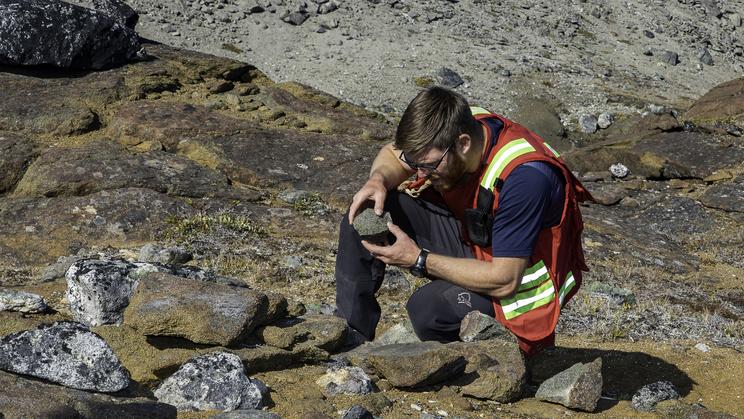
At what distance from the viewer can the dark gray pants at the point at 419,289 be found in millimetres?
4945

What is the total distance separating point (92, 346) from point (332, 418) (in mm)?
1043

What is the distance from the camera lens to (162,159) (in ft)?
29.3

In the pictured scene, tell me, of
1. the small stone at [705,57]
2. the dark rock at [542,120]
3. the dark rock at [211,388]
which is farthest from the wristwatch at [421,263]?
the small stone at [705,57]

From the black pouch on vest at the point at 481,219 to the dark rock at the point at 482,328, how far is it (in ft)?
1.23

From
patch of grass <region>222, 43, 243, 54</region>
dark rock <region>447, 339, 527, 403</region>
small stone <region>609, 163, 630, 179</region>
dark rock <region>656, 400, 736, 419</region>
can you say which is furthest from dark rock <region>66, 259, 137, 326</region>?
patch of grass <region>222, 43, 243, 54</region>

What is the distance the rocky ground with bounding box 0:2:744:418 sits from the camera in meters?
4.31

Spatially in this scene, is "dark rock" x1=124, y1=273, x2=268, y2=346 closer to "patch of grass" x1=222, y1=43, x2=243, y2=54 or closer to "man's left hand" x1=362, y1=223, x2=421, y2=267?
"man's left hand" x1=362, y1=223, x2=421, y2=267

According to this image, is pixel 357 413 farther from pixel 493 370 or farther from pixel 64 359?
pixel 64 359

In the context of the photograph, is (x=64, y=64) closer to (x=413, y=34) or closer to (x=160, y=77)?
(x=160, y=77)

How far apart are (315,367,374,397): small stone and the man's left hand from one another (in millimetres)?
576

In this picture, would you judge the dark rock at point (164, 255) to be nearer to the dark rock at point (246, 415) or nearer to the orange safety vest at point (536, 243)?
the orange safety vest at point (536, 243)

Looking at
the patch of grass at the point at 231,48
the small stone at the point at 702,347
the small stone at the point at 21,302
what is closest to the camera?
the small stone at the point at 21,302

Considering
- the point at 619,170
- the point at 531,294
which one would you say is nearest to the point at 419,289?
the point at 531,294

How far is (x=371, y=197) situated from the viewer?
502cm
